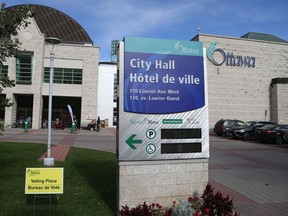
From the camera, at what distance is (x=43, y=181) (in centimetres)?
532

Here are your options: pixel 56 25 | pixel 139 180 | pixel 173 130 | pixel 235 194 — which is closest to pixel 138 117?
pixel 173 130

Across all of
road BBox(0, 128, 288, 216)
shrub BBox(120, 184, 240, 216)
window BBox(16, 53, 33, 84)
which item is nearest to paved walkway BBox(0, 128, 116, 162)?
road BBox(0, 128, 288, 216)

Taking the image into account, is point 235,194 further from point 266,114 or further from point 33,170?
point 266,114

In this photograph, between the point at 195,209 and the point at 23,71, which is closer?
the point at 195,209

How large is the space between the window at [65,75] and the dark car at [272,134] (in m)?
25.4

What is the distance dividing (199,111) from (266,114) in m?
38.8

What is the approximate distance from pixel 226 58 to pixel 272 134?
1851 centimetres

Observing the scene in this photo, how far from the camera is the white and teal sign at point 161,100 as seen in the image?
17.9ft

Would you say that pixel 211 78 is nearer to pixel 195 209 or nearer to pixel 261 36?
pixel 261 36

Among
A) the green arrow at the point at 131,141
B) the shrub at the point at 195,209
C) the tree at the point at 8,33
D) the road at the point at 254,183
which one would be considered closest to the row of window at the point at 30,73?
the road at the point at 254,183

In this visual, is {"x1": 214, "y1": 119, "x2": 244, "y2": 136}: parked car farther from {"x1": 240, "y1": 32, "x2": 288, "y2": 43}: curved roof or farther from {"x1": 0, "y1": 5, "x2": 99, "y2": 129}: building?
{"x1": 240, "y1": 32, "x2": 288, "y2": 43}: curved roof

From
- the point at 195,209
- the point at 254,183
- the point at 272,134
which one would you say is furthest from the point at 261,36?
the point at 195,209

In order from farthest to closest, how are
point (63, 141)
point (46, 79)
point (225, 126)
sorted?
point (46, 79), point (225, 126), point (63, 141)

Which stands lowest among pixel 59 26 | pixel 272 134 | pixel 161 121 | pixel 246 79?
pixel 272 134
